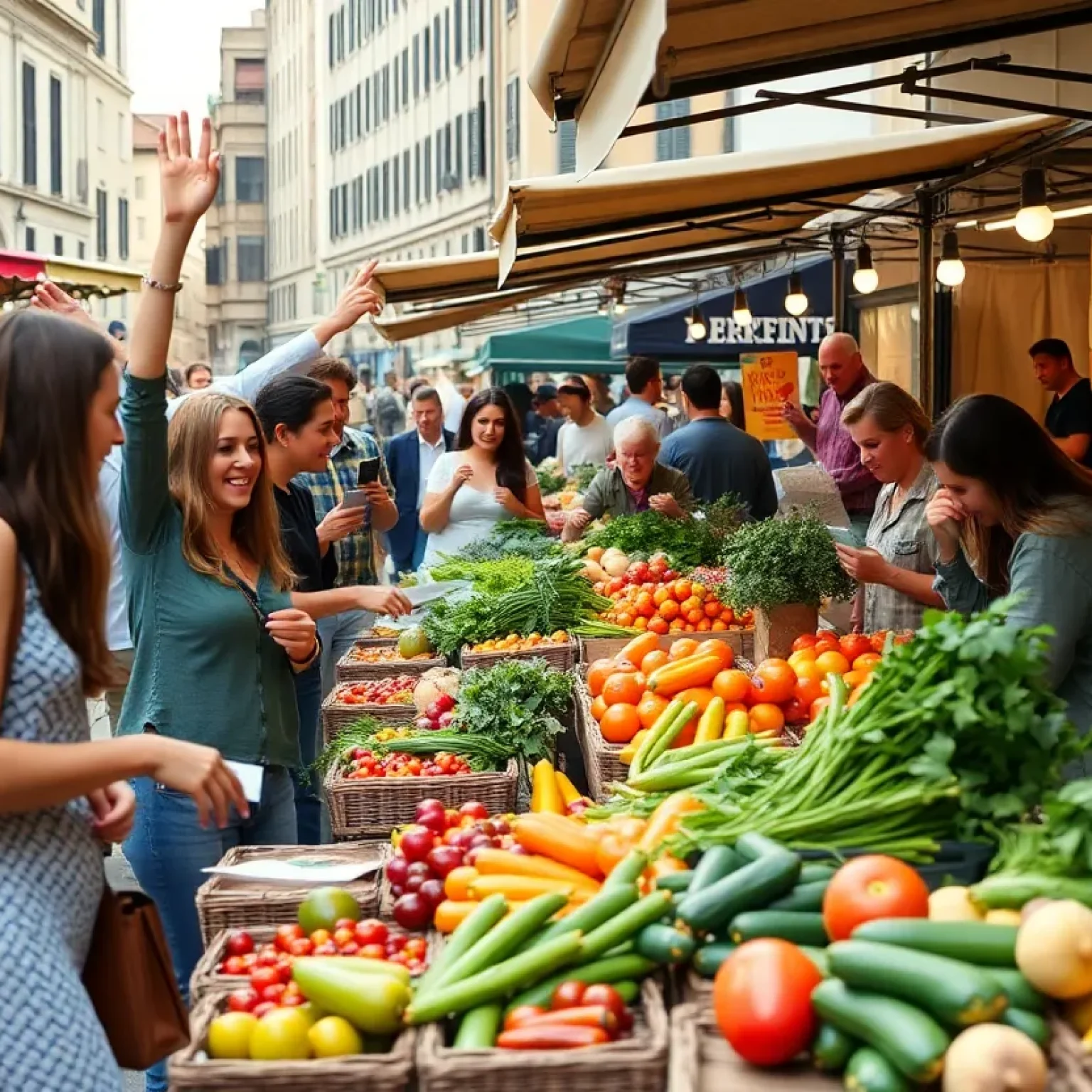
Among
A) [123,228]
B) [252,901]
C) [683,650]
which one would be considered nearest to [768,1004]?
[252,901]

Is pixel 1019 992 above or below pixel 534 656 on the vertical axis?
below

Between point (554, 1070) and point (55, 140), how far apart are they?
44519 millimetres

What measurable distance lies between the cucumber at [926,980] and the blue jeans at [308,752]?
3.88m

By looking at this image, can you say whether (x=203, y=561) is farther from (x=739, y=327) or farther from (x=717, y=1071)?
(x=739, y=327)

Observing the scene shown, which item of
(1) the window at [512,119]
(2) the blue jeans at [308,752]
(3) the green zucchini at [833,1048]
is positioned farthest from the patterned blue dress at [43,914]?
(1) the window at [512,119]

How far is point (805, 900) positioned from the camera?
2891 mm

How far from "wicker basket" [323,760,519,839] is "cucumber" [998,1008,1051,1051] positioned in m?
2.67

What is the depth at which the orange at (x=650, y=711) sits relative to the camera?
16.2 feet

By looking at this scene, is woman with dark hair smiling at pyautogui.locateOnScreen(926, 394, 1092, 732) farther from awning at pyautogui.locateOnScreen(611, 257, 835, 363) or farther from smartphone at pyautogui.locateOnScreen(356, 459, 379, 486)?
awning at pyautogui.locateOnScreen(611, 257, 835, 363)

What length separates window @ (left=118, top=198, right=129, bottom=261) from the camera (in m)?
52.5

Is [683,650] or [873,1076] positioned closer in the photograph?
[873,1076]

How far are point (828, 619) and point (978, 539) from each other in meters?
3.39

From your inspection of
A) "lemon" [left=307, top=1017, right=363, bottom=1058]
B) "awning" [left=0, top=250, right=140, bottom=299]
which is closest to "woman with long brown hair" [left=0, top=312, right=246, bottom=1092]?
"lemon" [left=307, top=1017, right=363, bottom=1058]

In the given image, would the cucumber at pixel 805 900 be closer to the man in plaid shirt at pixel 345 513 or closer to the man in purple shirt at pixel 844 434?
the man in plaid shirt at pixel 345 513
